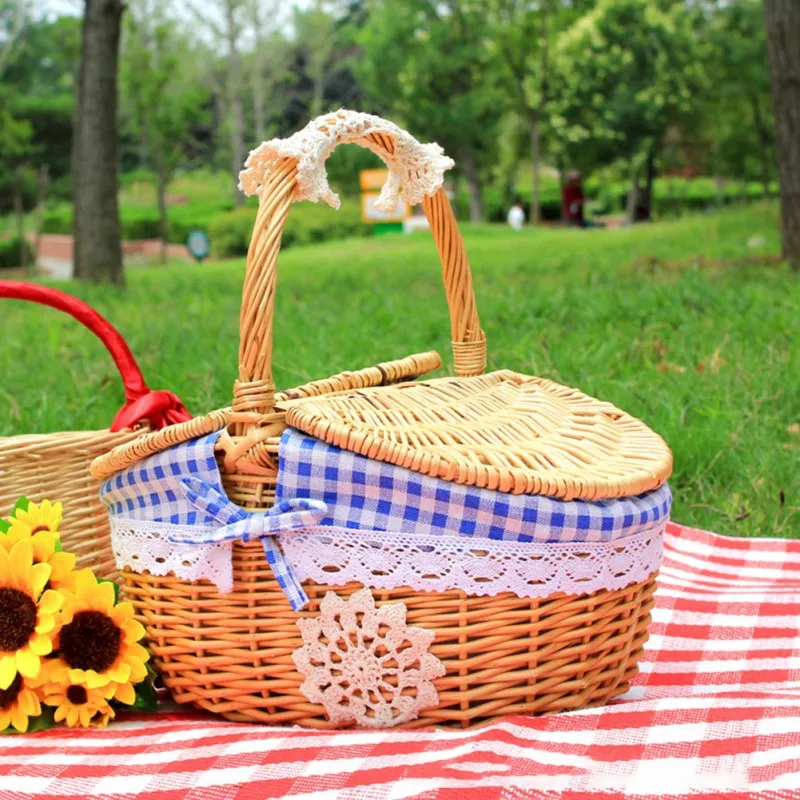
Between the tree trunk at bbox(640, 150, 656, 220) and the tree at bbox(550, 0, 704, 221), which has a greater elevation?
the tree at bbox(550, 0, 704, 221)

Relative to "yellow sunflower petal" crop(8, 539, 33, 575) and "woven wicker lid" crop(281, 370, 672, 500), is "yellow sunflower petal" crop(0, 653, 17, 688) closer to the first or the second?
"yellow sunflower petal" crop(8, 539, 33, 575)

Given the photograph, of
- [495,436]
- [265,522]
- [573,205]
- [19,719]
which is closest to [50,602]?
[19,719]

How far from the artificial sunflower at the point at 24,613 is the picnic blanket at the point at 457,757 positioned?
9 centimetres

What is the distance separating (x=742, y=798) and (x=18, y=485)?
3.80 ft

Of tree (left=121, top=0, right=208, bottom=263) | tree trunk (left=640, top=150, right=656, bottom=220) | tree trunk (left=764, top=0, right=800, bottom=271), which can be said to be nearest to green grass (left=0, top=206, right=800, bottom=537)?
tree trunk (left=764, top=0, right=800, bottom=271)

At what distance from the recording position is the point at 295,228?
1814 centimetres

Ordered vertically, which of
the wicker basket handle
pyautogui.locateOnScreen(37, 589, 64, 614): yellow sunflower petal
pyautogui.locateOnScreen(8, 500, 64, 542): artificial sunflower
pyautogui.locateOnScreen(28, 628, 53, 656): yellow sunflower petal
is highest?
the wicker basket handle

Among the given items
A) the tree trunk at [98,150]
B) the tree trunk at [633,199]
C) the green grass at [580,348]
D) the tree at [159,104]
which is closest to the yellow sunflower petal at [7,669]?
the green grass at [580,348]

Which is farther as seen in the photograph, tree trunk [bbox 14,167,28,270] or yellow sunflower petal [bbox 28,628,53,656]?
tree trunk [bbox 14,167,28,270]

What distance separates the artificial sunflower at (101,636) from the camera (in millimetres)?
1298

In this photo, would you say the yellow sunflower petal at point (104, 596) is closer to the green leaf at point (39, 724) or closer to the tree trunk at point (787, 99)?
the green leaf at point (39, 724)

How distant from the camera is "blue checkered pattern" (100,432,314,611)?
120cm

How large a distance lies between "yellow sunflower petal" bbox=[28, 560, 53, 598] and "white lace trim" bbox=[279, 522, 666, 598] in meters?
0.30

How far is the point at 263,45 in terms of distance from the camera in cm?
2558
